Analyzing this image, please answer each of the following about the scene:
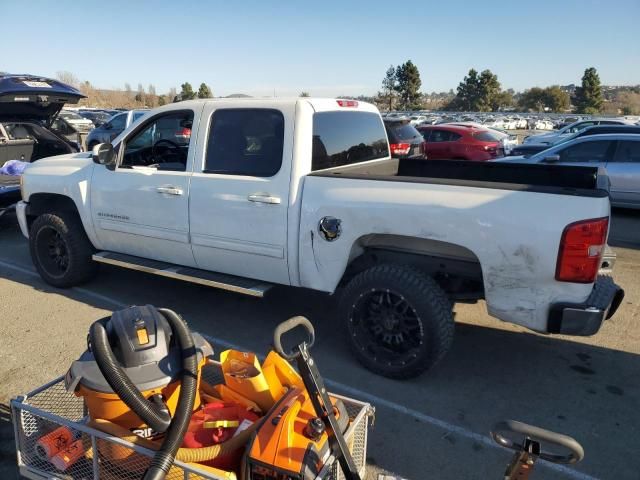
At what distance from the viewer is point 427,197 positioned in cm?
341

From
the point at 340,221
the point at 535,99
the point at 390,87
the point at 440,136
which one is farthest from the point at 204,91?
the point at 340,221

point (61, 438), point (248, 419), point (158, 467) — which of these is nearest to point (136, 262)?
point (61, 438)

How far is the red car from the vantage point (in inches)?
554

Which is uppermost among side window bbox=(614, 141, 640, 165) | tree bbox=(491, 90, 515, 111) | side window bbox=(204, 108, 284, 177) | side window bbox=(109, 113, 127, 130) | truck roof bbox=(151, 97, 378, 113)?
tree bbox=(491, 90, 515, 111)

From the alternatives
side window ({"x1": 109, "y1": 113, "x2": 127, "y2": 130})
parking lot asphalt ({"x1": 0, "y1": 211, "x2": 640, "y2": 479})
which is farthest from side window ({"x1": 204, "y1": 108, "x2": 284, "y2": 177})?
side window ({"x1": 109, "y1": 113, "x2": 127, "y2": 130})

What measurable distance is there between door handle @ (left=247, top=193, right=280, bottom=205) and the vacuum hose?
1.86 m

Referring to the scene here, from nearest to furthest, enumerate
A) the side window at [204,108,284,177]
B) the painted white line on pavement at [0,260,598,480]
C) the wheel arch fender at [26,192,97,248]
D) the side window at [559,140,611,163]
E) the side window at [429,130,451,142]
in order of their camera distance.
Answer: the painted white line on pavement at [0,260,598,480], the side window at [204,108,284,177], the wheel arch fender at [26,192,97,248], the side window at [559,140,611,163], the side window at [429,130,451,142]

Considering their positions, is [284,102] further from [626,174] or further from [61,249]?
[626,174]

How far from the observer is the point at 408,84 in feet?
190

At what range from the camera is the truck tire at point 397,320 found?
350cm

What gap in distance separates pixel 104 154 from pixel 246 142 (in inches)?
55.1

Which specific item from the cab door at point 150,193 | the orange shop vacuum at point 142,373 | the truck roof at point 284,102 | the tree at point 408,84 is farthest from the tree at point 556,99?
the orange shop vacuum at point 142,373

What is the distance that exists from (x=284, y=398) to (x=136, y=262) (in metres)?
2.92

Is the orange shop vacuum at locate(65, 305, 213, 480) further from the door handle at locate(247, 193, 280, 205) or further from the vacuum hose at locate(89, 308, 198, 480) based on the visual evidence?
the door handle at locate(247, 193, 280, 205)
